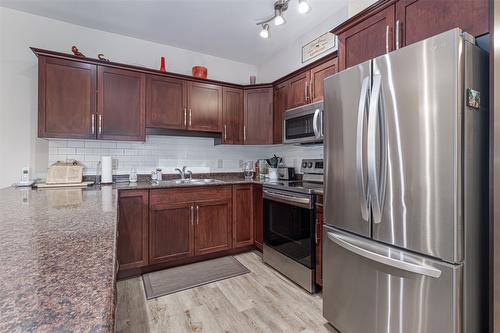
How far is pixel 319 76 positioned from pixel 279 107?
0.73 metres

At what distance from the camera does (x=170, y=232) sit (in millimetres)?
2605

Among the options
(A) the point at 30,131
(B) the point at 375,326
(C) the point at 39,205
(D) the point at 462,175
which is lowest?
(B) the point at 375,326

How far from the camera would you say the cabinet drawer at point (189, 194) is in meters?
2.54

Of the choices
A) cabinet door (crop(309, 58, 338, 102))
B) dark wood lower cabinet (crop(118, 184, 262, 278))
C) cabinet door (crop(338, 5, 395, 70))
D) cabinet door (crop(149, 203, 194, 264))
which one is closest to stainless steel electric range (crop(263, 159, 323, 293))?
dark wood lower cabinet (crop(118, 184, 262, 278))

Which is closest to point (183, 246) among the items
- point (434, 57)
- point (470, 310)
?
point (470, 310)

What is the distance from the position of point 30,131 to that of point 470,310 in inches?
147

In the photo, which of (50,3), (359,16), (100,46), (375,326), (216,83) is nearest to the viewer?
(375,326)

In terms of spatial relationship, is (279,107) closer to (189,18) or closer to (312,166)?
(312,166)

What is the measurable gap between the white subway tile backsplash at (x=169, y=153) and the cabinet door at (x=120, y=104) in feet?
1.09

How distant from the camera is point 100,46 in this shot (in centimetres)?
288

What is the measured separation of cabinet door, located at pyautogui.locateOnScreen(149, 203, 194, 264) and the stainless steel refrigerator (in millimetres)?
1726

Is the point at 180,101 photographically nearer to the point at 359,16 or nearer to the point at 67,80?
the point at 67,80

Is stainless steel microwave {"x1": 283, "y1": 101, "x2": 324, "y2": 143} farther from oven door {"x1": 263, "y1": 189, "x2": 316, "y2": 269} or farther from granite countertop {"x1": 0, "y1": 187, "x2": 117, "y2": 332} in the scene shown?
granite countertop {"x1": 0, "y1": 187, "x2": 117, "y2": 332}

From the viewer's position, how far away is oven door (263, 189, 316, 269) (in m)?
2.10
